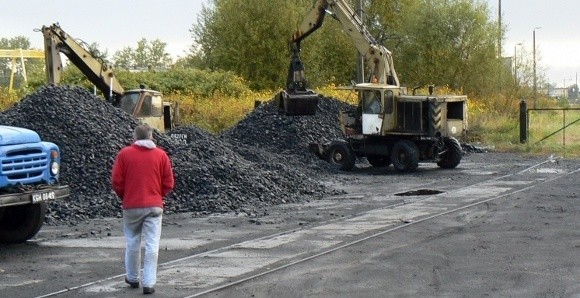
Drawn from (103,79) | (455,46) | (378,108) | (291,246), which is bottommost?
(291,246)

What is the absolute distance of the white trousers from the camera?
446 inches

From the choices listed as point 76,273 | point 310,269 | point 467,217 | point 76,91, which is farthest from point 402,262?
point 76,91

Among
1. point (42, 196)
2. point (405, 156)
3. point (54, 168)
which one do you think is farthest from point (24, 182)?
point (405, 156)

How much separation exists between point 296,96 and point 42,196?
17.7 meters

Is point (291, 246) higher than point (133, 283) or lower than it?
lower

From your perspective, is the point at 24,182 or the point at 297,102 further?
the point at 297,102

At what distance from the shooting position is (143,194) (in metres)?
11.3

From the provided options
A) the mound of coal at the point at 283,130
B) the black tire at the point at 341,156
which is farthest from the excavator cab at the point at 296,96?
the mound of coal at the point at 283,130

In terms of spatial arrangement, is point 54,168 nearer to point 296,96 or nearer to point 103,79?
point 296,96

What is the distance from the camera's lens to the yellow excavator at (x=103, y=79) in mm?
31312

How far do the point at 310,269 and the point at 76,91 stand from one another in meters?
13.2

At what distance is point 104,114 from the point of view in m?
24.5

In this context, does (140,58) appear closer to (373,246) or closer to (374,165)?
(374,165)

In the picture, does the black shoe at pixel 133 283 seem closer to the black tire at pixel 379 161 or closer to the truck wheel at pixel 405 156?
the truck wheel at pixel 405 156
